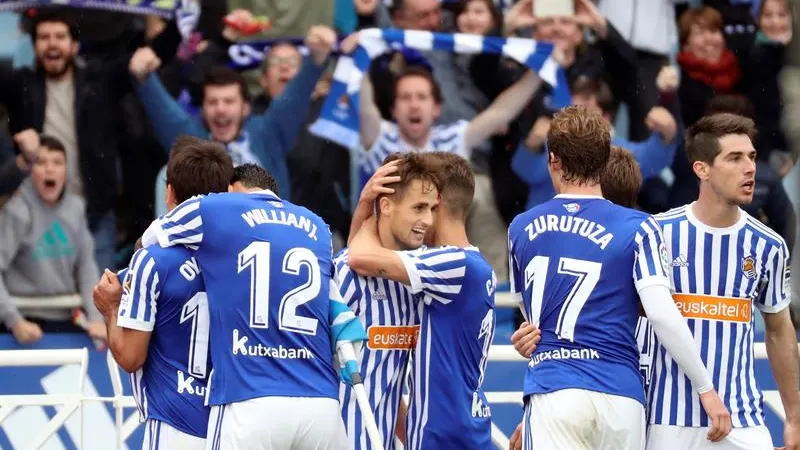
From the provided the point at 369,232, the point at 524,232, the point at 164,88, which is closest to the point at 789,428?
the point at 524,232

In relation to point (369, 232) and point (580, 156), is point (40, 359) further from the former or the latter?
point (580, 156)

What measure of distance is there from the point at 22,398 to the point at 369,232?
2545 millimetres

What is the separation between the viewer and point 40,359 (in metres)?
7.17

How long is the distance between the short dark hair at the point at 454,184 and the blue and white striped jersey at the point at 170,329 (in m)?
1.07

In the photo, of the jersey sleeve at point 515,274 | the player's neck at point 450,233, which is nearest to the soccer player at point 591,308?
the jersey sleeve at point 515,274

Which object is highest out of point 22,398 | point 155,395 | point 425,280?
point 425,280

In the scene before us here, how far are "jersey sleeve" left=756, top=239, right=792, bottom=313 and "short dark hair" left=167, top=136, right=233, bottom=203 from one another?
2.18m

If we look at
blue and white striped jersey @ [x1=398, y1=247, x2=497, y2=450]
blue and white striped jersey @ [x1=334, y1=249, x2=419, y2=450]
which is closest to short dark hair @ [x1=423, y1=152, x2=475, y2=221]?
blue and white striped jersey @ [x1=398, y1=247, x2=497, y2=450]

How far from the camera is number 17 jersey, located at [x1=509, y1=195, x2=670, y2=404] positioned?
17.5ft

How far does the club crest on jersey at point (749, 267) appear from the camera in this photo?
574cm

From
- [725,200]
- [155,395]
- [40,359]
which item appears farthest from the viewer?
[40,359]

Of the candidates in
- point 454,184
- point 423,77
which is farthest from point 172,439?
point 423,77

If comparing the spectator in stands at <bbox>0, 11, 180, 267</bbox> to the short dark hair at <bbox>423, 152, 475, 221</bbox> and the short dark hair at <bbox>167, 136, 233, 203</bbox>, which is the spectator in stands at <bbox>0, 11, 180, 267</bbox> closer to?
the short dark hair at <bbox>167, 136, 233, 203</bbox>

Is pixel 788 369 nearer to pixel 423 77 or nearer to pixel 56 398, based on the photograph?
pixel 56 398
